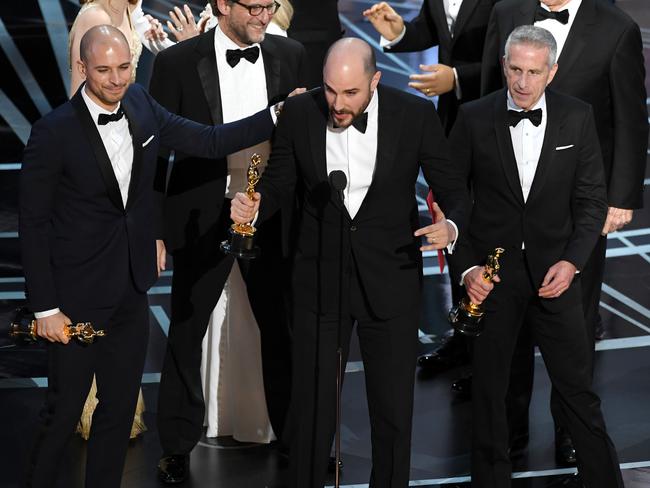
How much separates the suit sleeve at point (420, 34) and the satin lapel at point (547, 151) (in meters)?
1.75

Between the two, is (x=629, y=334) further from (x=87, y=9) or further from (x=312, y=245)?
(x=87, y=9)

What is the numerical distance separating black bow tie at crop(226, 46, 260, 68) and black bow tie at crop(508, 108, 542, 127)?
108 centimetres

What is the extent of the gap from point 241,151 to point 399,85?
578 centimetres

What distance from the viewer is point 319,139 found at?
4.26 m

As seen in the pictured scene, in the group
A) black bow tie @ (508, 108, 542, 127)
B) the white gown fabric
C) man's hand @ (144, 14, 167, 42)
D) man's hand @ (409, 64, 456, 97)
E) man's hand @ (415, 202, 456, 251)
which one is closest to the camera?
man's hand @ (415, 202, 456, 251)

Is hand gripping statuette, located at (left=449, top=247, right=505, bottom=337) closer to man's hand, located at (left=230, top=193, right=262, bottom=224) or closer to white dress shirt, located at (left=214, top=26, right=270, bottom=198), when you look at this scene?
man's hand, located at (left=230, top=193, right=262, bottom=224)

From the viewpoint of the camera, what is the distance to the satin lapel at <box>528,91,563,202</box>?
14.8 ft

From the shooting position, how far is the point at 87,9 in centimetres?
518

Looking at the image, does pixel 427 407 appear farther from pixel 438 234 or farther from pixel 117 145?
pixel 117 145

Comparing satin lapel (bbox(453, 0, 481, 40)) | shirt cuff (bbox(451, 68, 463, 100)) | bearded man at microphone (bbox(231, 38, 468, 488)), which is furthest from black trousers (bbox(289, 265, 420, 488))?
satin lapel (bbox(453, 0, 481, 40))

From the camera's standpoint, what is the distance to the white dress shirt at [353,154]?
424cm

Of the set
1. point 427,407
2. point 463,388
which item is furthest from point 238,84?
point 463,388

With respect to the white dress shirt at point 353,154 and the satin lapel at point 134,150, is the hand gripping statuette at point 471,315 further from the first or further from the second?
the satin lapel at point 134,150

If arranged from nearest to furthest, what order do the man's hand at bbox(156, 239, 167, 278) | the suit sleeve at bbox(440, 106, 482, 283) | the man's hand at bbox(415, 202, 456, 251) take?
the man's hand at bbox(415, 202, 456, 251)
the suit sleeve at bbox(440, 106, 482, 283)
the man's hand at bbox(156, 239, 167, 278)
